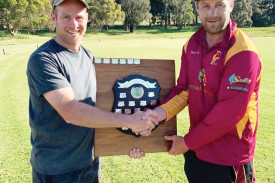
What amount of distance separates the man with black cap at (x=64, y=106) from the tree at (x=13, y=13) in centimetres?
4266

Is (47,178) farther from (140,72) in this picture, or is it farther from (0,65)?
(0,65)

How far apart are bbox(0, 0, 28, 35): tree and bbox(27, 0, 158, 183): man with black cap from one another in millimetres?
42657

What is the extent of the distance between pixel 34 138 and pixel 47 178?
378mm

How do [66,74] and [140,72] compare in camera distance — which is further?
[140,72]

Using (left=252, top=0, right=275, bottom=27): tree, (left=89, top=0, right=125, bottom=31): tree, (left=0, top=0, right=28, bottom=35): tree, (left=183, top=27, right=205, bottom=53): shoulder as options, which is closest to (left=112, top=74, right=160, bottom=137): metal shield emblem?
(left=183, top=27, right=205, bottom=53): shoulder

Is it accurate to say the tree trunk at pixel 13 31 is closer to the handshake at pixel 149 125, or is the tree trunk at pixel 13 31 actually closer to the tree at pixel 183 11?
the tree at pixel 183 11

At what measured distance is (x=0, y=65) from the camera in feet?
50.3

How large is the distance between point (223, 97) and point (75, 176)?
153 centimetres

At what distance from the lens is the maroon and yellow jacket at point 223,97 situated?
7.38 ft

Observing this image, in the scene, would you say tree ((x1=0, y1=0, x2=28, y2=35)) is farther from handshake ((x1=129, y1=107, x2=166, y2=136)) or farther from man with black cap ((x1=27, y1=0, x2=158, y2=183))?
handshake ((x1=129, y1=107, x2=166, y2=136))

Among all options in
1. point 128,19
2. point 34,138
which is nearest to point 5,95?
point 34,138

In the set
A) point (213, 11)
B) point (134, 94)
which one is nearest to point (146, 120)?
point (134, 94)

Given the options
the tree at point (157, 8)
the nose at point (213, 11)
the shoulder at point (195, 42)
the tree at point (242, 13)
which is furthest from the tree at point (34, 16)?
the nose at point (213, 11)

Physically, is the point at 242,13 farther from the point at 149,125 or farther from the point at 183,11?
the point at 149,125
